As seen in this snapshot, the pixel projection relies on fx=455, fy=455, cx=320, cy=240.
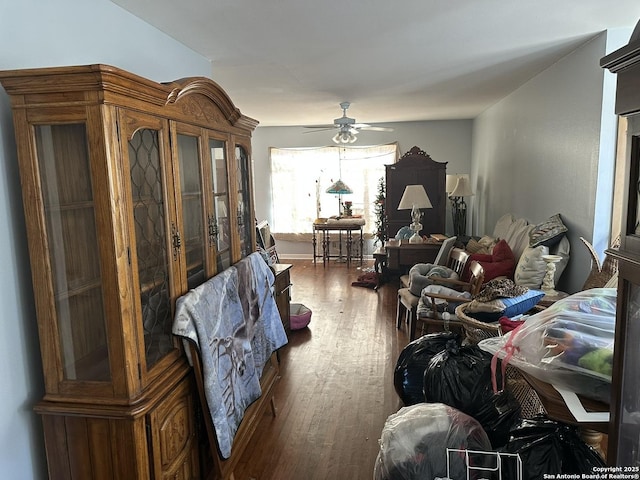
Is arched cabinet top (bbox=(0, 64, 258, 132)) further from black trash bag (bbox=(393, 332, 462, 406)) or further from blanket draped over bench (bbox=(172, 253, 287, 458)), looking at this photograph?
black trash bag (bbox=(393, 332, 462, 406))

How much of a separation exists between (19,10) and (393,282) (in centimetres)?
532

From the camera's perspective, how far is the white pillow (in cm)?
334

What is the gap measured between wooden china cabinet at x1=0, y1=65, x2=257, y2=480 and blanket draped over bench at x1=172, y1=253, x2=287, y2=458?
0.34ft

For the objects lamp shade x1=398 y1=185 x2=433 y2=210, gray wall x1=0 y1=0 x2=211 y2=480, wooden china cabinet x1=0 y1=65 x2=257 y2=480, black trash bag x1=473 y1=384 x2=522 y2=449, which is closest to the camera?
wooden china cabinet x1=0 y1=65 x2=257 y2=480

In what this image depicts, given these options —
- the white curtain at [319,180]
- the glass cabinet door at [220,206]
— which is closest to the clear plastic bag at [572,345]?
the glass cabinet door at [220,206]

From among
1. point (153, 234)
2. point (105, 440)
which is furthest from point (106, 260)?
point (105, 440)

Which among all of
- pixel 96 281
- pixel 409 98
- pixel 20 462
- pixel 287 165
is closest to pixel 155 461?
pixel 20 462

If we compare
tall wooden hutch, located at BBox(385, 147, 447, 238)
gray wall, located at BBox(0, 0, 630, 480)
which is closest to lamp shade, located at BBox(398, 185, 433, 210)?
tall wooden hutch, located at BBox(385, 147, 447, 238)

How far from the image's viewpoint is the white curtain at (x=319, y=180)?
A: 770 centimetres

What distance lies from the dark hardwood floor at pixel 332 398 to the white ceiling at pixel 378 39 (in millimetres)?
2328

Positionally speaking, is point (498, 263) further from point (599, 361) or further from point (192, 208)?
point (192, 208)

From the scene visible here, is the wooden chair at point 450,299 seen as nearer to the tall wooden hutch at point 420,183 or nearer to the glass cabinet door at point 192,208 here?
the glass cabinet door at point 192,208

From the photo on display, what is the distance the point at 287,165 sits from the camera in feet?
26.0

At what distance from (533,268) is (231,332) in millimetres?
2349
